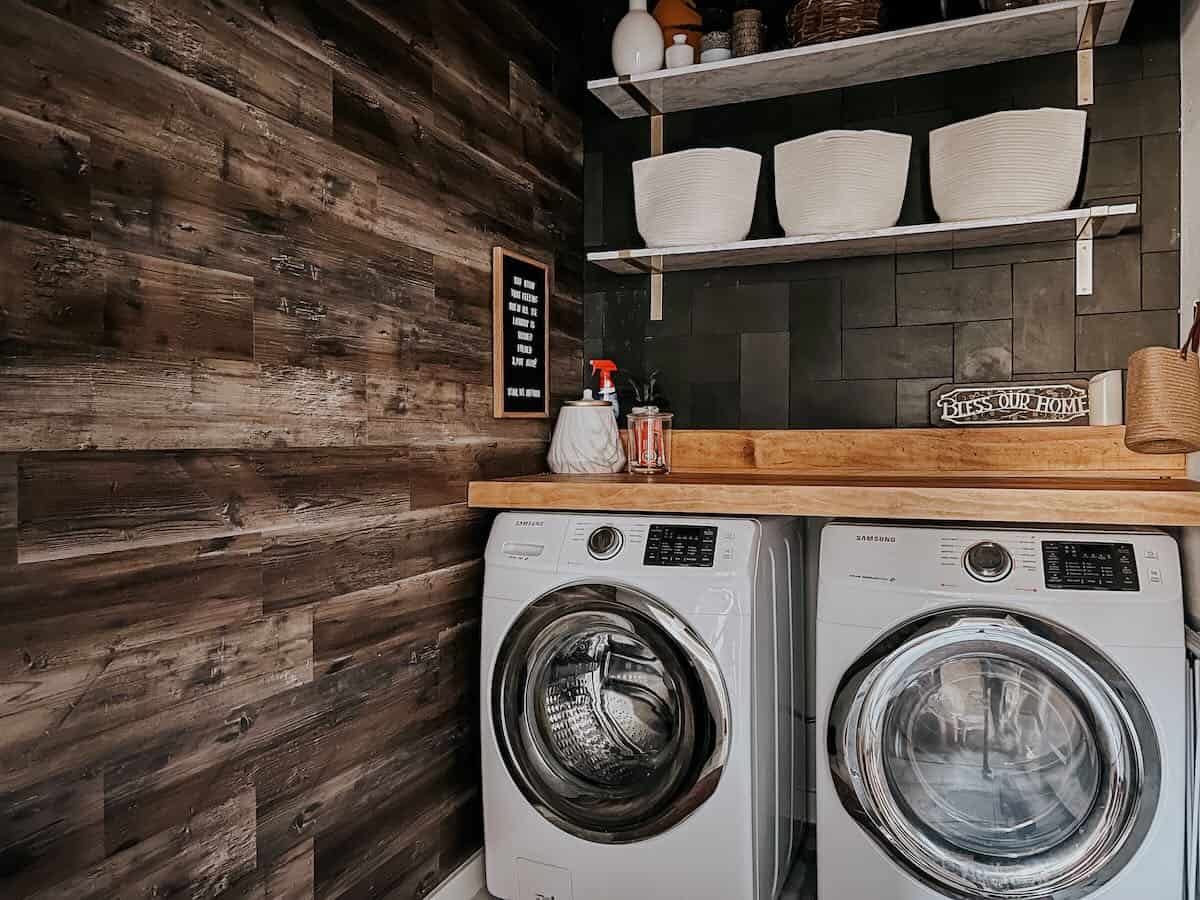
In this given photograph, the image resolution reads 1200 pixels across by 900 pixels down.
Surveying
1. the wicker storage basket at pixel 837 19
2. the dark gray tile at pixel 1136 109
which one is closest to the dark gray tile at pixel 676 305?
the wicker storage basket at pixel 837 19

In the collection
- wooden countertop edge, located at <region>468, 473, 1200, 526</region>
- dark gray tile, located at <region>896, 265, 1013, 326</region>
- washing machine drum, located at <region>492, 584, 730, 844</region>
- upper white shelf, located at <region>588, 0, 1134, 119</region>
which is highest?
upper white shelf, located at <region>588, 0, 1134, 119</region>

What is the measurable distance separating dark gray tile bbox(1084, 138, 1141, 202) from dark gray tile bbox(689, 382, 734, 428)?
108 centimetres

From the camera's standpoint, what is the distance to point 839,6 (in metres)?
2.24

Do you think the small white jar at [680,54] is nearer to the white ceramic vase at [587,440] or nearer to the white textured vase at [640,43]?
the white textured vase at [640,43]

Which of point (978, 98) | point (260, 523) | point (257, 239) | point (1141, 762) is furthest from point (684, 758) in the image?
point (978, 98)

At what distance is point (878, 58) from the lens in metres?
2.29

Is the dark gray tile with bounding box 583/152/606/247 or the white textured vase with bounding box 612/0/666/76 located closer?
the white textured vase with bounding box 612/0/666/76

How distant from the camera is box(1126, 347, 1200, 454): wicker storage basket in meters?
1.38

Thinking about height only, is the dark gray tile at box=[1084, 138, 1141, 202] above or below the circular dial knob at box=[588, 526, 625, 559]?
above

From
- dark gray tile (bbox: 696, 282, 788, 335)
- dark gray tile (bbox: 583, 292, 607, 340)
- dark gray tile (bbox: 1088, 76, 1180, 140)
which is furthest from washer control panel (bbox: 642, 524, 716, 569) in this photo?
dark gray tile (bbox: 1088, 76, 1180, 140)

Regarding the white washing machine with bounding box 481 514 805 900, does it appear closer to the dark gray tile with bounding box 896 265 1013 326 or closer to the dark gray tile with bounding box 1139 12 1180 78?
the dark gray tile with bounding box 896 265 1013 326

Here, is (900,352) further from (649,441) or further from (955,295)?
(649,441)

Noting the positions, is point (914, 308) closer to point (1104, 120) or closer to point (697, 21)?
point (1104, 120)

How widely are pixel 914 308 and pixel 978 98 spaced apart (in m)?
0.59
